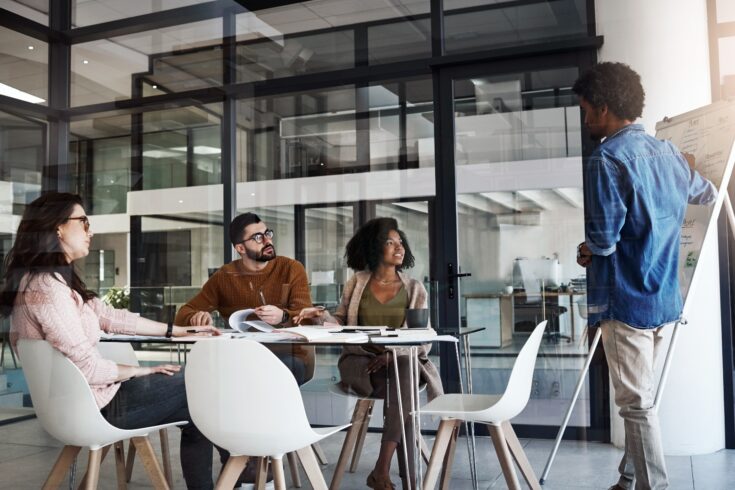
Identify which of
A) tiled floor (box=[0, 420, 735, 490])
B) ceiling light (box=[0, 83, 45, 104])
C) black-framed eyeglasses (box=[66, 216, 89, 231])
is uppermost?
ceiling light (box=[0, 83, 45, 104])

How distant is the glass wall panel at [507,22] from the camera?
135 inches

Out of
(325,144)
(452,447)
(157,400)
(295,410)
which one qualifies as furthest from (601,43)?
(157,400)

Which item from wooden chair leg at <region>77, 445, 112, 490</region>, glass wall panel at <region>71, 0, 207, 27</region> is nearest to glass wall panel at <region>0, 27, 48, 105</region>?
glass wall panel at <region>71, 0, 207, 27</region>

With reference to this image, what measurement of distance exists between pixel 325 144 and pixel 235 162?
1.51ft

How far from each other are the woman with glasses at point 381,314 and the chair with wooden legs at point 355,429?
0.03 m

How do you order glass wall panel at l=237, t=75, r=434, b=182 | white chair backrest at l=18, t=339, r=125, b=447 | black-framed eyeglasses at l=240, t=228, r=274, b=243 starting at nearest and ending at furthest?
white chair backrest at l=18, t=339, r=125, b=447, black-framed eyeglasses at l=240, t=228, r=274, b=243, glass wall panel at l=237, t=75, r=434, b=182

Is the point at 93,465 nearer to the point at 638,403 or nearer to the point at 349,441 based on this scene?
the point at 349,441

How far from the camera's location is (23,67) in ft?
12.5

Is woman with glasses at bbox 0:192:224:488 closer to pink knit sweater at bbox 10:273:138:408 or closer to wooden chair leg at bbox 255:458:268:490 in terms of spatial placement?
pink knit sweater at bbox 10:273:138:408

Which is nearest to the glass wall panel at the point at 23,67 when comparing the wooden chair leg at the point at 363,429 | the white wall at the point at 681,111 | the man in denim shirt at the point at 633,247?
the wooden chair leg at the point at 363,429

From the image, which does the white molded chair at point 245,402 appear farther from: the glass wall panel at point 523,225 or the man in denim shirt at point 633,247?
the man in denim shirt at point 633,247

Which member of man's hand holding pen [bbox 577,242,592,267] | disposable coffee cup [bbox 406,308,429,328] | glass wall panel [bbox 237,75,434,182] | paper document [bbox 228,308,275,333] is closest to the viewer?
man's hand holding pen [bbox 577,242,592,267]

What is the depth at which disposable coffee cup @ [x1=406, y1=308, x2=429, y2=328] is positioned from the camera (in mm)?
3533

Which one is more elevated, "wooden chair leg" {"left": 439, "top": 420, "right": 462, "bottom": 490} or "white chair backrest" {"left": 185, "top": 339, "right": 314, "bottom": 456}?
"white chair backrest" {"left": 185, "top": 339, "right": 314, "bottom": 456}
